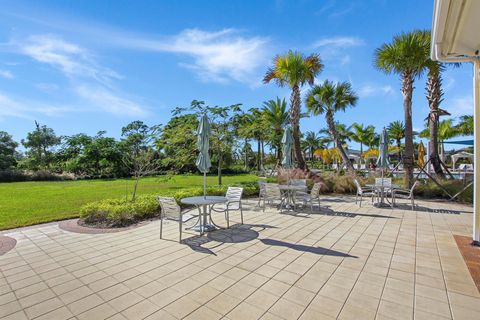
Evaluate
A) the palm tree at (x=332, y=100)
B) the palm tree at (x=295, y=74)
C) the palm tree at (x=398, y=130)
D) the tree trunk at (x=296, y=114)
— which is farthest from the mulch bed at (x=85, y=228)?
the palm tree at (x=398, y=130)

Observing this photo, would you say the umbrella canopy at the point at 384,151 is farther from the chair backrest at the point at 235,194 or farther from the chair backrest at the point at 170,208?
the chair backrest at the point at 170,208

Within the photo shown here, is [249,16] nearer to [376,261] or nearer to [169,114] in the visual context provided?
[169,114]

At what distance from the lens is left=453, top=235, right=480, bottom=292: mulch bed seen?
342 cm

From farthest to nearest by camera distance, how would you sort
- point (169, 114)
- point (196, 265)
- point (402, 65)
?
point (169, 114) < point (402, 65) < point (196, 265)

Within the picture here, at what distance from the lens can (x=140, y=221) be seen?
6590 millimetres

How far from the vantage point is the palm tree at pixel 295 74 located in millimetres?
12914

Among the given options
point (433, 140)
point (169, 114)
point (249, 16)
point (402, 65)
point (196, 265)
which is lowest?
point (196, 265)

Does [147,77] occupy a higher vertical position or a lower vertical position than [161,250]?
higher

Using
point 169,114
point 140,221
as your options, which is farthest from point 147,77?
point 140,221

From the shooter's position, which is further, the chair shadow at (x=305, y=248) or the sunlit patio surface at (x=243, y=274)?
the chair shadow at (x=305, y=248)

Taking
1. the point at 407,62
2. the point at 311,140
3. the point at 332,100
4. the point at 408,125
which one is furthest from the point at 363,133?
the point at 407,62

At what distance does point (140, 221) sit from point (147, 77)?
7.62 metres

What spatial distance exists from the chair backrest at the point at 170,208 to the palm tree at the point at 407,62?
1077 cm

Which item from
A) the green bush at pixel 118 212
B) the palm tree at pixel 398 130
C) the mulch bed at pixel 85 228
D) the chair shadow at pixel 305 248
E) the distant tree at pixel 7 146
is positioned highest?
the palm tree at pixel 398 130
